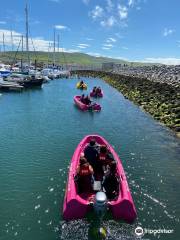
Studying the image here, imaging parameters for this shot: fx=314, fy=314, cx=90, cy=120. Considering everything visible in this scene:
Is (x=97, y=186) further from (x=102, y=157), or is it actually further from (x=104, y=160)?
(x=102, y=157)

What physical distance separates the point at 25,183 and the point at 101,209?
20.5ft

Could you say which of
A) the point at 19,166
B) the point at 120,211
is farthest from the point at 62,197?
the point at 19,166

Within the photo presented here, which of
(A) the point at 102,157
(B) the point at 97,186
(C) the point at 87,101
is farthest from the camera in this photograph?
(C) the point at 87,101

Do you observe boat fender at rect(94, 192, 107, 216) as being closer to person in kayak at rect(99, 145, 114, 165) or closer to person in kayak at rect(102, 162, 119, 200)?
person in kayak at rect(102, 162, 119, 200)

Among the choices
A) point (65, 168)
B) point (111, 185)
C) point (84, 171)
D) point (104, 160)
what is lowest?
point (65, 168)

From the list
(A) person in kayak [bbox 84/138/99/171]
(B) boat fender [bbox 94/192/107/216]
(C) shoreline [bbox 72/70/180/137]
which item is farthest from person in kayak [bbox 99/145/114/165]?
(C) shoreline [bbox 72/70/180/137]

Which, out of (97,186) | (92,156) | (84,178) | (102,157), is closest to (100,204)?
(97,186)

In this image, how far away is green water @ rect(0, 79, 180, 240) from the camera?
12344 mm

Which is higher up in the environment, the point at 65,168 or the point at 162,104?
the point at 162,104

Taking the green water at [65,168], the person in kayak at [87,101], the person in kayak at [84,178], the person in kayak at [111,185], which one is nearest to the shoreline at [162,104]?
the green water at [65,168]

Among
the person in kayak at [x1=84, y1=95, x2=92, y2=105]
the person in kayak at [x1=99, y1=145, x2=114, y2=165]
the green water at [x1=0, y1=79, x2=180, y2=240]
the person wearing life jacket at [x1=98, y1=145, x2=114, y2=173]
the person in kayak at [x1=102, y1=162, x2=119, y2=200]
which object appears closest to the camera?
the green water at [x1=0, y1=79, x2=180, y2=240]

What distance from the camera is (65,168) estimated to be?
60.8 ft

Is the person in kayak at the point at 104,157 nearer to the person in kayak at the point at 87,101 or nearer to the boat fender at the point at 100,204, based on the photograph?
the boat fender at the point at 100,204

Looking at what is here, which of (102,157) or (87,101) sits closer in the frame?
(102,157)
